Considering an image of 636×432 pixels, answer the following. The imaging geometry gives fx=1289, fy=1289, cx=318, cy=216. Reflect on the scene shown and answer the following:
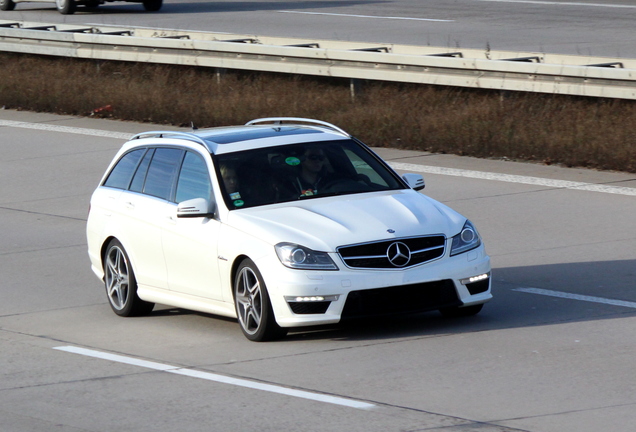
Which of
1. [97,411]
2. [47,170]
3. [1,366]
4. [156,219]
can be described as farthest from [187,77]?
[97,411]

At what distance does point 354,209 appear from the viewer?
28.7ft

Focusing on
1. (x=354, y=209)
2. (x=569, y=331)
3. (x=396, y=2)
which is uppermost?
(x=354, y=209)

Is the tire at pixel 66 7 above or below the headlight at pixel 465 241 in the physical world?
below

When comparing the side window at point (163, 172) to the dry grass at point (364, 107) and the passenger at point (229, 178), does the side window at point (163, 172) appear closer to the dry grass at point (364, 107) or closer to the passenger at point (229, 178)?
the passenger at point (229, 178)

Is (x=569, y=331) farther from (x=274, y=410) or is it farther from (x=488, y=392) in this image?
(x=274, y=410)

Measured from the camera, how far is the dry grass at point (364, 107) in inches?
605

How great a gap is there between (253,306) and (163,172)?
1.73m

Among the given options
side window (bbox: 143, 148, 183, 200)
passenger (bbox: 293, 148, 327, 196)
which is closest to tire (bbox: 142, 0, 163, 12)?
side window (bbox: 143, 148, 183, 200)

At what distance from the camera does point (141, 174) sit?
1007 centimetres

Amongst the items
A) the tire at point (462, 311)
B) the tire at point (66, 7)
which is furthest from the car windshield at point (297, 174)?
the tire at point (66, 7)

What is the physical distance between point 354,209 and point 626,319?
6.47ft

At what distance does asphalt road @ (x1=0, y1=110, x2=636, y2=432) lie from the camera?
673cm

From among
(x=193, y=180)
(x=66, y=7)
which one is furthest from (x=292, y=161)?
(x=66, y=7)

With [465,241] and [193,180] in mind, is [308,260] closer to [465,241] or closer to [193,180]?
[465,241]
